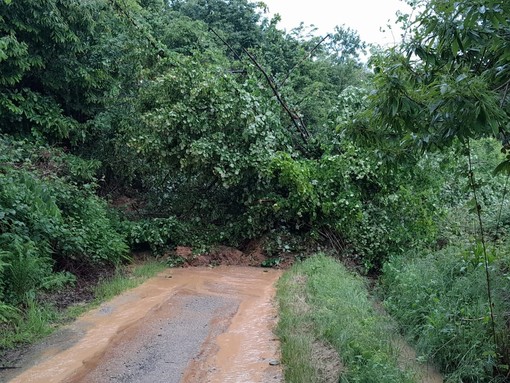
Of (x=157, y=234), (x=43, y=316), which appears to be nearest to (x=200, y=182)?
(x=157, y=234)

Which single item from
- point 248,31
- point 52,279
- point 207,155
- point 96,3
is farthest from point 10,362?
point 248,31

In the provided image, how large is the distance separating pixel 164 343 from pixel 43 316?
184 cm

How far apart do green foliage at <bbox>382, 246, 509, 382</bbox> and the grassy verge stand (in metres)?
0.57

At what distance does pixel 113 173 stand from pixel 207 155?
4.20m

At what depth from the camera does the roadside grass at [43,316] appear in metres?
5.40

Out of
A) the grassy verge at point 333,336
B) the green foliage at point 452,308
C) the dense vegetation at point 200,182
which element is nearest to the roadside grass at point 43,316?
the dense vegetation at point 200,182

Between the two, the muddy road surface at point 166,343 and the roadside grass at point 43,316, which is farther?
the roadside grass at point 43,316

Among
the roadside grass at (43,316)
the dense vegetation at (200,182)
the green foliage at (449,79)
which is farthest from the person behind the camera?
the dense vegetation at (200,182)

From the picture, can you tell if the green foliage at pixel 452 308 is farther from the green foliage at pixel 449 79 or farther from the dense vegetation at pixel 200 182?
the green foliage at pixel 449 79

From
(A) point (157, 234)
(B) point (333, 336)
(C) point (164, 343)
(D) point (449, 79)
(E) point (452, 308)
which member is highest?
(D) point (449, 79)

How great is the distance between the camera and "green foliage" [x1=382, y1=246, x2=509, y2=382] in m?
5.49

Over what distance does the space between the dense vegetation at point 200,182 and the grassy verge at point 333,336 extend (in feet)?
3.08

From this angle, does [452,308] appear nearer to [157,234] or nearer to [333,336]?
[333,336]

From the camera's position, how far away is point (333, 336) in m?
5.06
